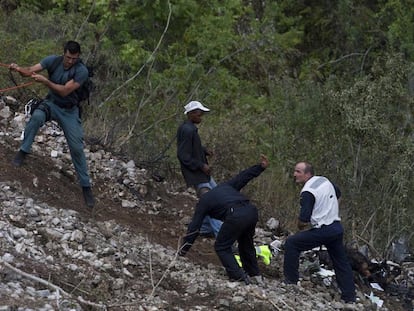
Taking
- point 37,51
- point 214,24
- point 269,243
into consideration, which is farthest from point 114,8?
point 269,243

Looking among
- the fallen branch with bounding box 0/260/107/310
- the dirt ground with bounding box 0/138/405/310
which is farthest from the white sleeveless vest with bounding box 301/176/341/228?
the fallen branch with bounding box 0/260/107/310

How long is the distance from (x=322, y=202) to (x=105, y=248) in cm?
234

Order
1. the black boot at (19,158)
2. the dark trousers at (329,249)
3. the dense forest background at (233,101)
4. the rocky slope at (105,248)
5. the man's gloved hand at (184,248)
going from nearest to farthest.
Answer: the rocky slope at (105,248), the man's gloved hand at (184,248), the dark trousers at (329,249), the black boot at (19,158), the dense forest background at (233,101)

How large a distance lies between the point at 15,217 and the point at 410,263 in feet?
20.6

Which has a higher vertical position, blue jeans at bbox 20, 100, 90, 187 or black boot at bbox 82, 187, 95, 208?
blue jeans at bbox 20, 100, 90, 187

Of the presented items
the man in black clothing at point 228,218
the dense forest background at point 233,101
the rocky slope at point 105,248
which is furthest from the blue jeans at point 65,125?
the dense forest background at point 233,101

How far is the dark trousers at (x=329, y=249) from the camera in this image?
10.3m

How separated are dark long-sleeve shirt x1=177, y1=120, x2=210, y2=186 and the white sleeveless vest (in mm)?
1319

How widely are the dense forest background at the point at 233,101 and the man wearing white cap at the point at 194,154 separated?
280 cm

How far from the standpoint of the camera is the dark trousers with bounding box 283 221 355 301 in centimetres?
1030

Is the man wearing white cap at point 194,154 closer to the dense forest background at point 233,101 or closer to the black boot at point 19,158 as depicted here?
the black boot at point 19,158

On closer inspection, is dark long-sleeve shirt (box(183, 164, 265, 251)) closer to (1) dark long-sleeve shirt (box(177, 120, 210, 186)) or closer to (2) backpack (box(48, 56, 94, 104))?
(1) dark long-sleeve shirt (box(177, 120, 210, 186))

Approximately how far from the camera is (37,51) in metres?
15.3

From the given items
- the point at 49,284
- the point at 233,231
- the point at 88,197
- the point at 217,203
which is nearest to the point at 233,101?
the point at 88,197
